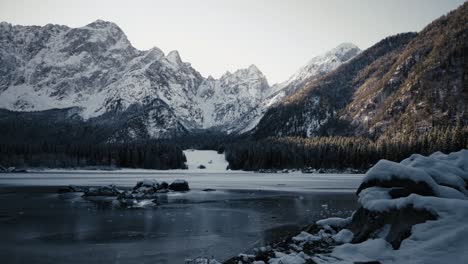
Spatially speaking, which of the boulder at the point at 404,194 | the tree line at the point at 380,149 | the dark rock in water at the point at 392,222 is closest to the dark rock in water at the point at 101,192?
the boulder at the point at 404,194

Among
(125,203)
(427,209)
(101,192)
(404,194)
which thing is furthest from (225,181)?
(427,209)

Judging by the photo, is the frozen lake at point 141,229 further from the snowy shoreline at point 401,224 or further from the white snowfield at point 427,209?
the white snowfield at point 427,209

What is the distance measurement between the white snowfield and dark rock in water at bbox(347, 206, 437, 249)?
0.26 metres

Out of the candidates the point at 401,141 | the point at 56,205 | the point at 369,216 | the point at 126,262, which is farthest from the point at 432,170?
the point at 401,141

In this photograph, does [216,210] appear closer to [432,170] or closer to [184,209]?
[184,209]

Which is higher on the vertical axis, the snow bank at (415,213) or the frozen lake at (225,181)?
the snow bank at (415,213)

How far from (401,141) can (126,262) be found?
16262 centimetres

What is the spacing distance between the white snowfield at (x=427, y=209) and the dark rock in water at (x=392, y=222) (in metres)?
0.26

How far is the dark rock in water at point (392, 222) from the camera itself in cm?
1708

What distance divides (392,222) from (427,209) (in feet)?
6.30

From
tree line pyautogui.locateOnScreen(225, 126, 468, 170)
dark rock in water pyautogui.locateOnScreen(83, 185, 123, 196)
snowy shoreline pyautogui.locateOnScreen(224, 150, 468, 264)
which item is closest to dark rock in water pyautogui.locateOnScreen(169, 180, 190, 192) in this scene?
dark rock in water pyautogui.locateOnScreen(83, 185, 123, 196)

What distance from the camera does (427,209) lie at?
17219 mm

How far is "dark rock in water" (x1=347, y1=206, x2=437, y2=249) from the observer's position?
56.0ft

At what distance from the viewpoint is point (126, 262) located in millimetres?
25234
